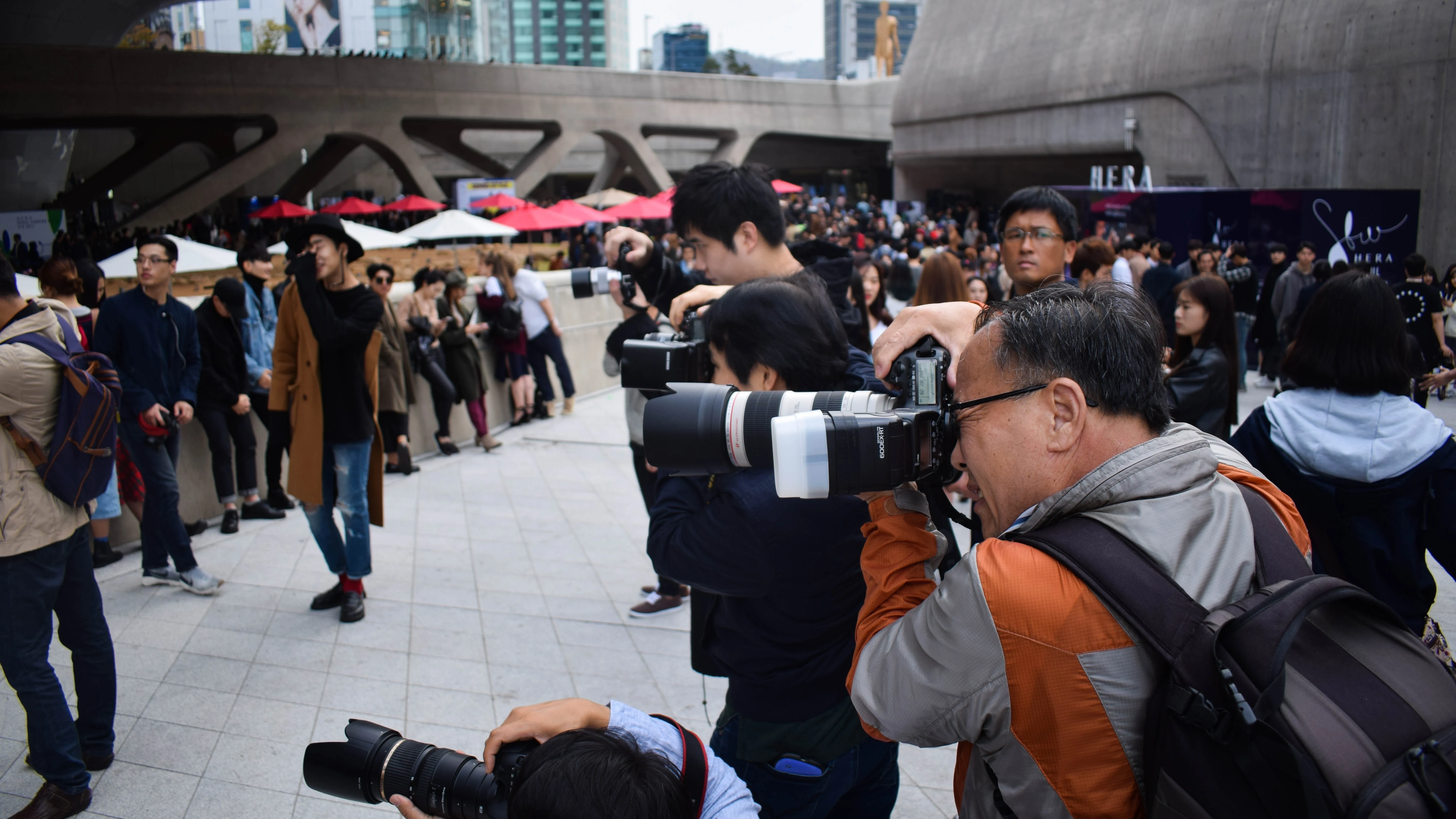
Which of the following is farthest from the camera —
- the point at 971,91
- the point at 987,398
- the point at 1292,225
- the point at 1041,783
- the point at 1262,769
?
the point at 971,91

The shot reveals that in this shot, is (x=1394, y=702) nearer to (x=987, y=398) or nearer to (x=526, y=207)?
(x=987, y=398)

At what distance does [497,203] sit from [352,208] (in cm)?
420

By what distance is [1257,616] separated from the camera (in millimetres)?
1068

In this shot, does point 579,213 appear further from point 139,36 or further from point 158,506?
point 139,36

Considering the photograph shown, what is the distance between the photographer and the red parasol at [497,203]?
27.5 meters

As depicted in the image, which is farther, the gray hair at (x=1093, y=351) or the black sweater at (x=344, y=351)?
the black sweater at (x=344, y=351)

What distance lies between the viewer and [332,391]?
14.2 feet

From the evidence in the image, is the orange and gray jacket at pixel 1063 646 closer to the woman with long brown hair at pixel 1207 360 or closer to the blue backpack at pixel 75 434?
the woman with long brown hair at pixel 1207 360

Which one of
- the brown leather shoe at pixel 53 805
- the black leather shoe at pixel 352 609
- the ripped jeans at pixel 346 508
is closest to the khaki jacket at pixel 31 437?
the brown leather shoe at pixel 53 805

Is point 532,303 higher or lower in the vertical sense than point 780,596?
higher

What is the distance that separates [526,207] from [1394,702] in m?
22.3

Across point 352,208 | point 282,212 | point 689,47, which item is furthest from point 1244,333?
point 689,47

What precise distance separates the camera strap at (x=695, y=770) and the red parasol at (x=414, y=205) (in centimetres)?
2694

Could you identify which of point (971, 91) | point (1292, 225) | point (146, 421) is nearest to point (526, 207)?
point (971, 91)
